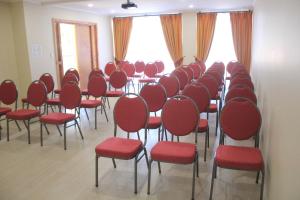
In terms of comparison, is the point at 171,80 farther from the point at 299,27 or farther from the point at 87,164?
the point at 299,27

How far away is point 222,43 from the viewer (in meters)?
9.09

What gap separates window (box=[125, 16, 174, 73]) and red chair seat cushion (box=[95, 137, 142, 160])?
685 cm

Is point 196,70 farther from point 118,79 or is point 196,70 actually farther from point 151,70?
point 118,79

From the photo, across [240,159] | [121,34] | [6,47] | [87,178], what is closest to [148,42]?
[121,34]

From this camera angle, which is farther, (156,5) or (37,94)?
(156,5)

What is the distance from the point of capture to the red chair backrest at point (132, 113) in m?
3.10

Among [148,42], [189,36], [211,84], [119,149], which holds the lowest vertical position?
[119,149]

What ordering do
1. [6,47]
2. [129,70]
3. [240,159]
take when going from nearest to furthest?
[240,159]
[6,47]
[129,70]

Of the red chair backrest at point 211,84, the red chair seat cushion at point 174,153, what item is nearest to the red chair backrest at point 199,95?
the red chair backrest at point 211,84

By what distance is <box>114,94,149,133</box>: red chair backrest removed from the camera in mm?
3104

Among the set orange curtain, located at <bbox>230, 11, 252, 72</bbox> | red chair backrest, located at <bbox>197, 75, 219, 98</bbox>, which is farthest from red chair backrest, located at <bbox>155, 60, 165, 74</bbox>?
red chair backrest, located at <bbox>197, 75, 219, 98</bbox>

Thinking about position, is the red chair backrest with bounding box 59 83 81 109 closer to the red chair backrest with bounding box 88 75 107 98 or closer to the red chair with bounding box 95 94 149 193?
the red chair backrest with bounding box 88 75 107 98

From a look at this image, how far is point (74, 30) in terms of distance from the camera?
822 cm

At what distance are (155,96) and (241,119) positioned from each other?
158cm
